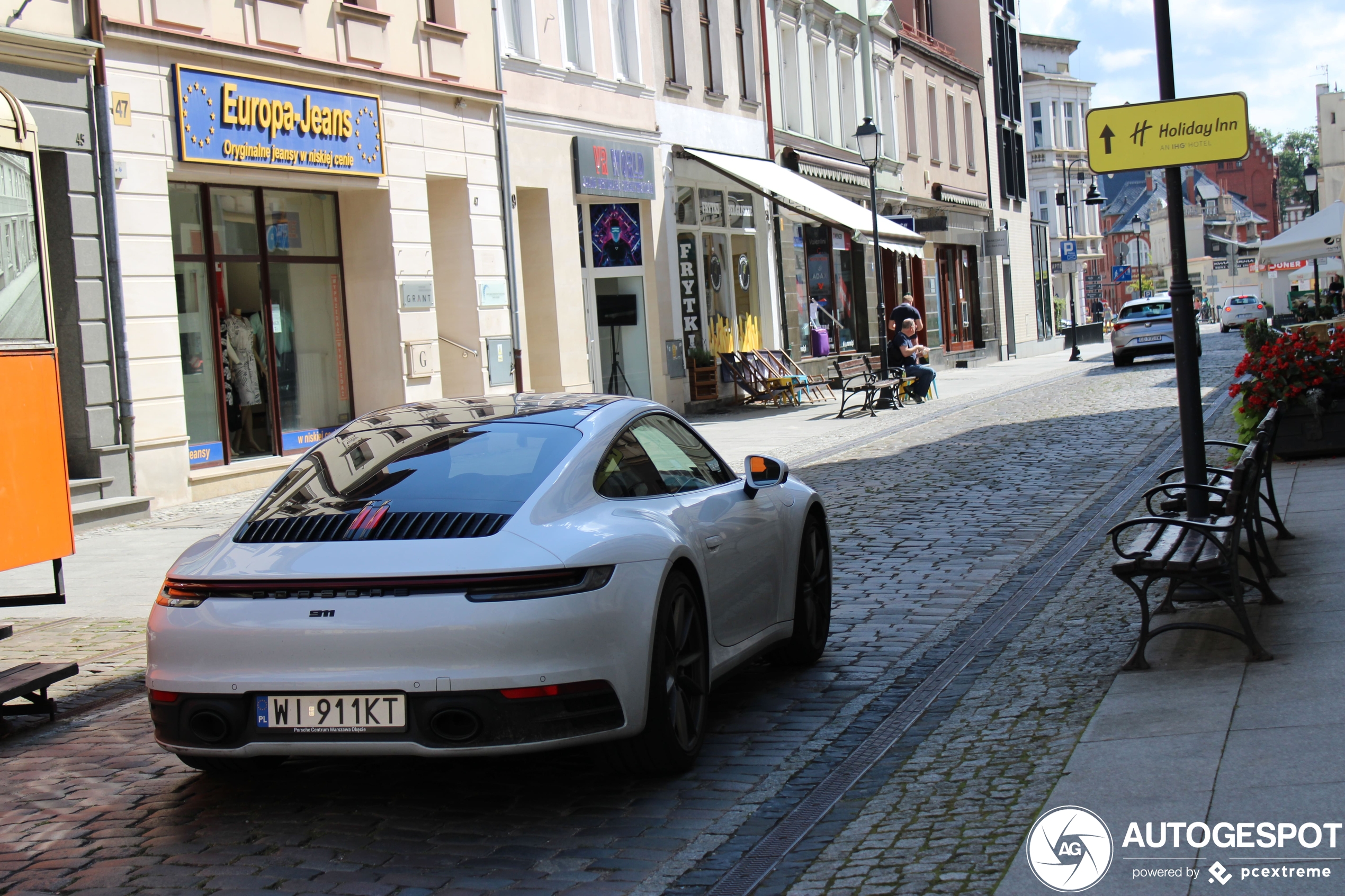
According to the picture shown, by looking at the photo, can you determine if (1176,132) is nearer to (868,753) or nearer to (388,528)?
(868,753)

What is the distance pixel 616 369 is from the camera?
25.9 meters

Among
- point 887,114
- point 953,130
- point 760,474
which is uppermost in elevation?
point 953,130

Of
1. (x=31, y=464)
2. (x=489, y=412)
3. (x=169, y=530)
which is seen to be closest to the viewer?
(x=489, y=412)

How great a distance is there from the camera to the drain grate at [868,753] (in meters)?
4.59

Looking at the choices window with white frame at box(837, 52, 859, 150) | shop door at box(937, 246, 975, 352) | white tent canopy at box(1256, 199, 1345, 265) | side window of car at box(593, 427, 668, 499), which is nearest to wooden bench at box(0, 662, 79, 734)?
side window of car at box(593, 427, 668, 499)

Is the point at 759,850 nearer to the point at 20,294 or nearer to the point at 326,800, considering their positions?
the point at 326,800

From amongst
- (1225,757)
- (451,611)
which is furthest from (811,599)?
(451,611)

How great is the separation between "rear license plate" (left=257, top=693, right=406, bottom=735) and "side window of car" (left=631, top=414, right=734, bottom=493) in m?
1.67

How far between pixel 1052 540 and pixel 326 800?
21.9ft

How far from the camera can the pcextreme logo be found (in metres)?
4.11

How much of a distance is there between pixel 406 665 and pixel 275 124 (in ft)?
44.8

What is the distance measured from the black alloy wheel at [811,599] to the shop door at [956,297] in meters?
37.8

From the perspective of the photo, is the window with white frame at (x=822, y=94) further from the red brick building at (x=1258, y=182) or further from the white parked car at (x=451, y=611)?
the red brick building at (x=1258, y=182)

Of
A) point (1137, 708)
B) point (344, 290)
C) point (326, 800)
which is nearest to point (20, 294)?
point (326, 800)
